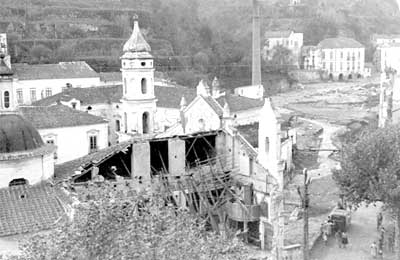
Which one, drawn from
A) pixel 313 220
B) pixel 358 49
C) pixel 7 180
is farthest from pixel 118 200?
pixel 358 49

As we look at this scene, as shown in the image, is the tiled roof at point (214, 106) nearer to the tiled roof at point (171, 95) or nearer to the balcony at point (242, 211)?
the balcony at point (242, 211)

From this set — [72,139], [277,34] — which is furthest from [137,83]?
[277,34]

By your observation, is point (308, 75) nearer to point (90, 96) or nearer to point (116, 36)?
point (116, 36)

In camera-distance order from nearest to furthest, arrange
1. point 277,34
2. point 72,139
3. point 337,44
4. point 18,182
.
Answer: point 18,182
point 72,139
point 337,44
point 277,34

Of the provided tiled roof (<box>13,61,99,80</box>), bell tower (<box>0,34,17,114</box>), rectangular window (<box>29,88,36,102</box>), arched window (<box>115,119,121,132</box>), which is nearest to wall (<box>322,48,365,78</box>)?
tiled roof (<box>13,61,99,80</box>)

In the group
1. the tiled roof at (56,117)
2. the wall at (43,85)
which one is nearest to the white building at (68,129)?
the tiled roof at (56,117)

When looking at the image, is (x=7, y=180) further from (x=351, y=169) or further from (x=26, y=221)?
(x=351, y=169)

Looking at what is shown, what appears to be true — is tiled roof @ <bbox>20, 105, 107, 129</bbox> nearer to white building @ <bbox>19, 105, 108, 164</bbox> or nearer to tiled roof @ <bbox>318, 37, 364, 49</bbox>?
white building @ <bbox>19, 105, 108, 164</bbox>
